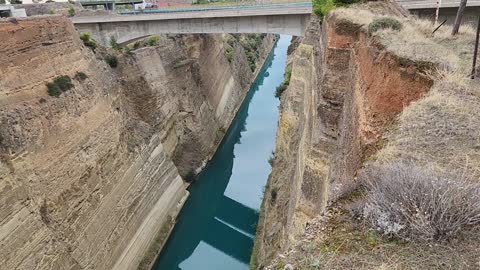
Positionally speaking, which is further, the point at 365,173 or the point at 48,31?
the point at 48,31

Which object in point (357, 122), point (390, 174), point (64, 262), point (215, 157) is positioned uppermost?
point (390, 174)

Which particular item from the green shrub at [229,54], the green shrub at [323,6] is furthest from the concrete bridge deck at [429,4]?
the green shrub at [229,54]

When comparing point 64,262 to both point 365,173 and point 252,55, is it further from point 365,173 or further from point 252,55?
point 252,55

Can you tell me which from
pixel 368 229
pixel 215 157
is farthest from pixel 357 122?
pixel 215 157

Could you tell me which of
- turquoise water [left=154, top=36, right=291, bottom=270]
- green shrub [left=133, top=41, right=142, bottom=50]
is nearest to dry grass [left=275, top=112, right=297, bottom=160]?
turquoise water [left=154, top=36, right=291, bottom=270]

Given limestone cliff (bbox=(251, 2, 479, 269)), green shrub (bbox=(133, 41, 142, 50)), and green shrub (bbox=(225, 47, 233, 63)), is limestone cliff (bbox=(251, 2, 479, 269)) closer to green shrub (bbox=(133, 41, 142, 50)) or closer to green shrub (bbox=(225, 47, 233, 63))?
green shrub (bbox=(133, 41, 142, 50))

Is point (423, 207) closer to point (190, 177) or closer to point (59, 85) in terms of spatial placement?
point (59, 85)

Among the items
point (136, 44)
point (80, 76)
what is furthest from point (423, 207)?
point (136, 44)
